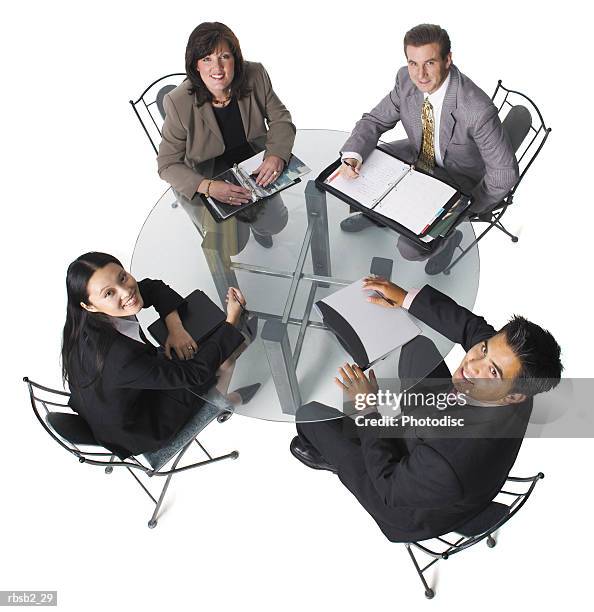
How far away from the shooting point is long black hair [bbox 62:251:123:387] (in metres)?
2.15

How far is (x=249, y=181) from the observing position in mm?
2742

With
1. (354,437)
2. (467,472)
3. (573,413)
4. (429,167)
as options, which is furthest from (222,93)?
(573,413)

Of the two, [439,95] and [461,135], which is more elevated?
[439,95]

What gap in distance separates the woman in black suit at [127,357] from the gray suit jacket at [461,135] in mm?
1107

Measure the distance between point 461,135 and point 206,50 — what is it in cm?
117

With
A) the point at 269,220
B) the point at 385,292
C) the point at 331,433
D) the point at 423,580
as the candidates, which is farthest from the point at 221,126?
the point at 423,580

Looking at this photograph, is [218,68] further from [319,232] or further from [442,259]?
[442,259]

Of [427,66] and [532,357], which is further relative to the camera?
[427,66]

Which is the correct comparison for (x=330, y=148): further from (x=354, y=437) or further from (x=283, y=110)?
(x=354, y=437)

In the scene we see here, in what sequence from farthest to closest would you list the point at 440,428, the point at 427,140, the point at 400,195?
the point at 427,140 < the point at 400,195 < the point at 440,428

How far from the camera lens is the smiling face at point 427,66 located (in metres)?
2.38

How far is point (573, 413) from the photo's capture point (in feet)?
9.87

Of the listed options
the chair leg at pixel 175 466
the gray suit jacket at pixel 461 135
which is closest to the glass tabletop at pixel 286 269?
the gray suit jacket at pixel 461 135

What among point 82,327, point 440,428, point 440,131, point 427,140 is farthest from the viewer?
point 427,140
